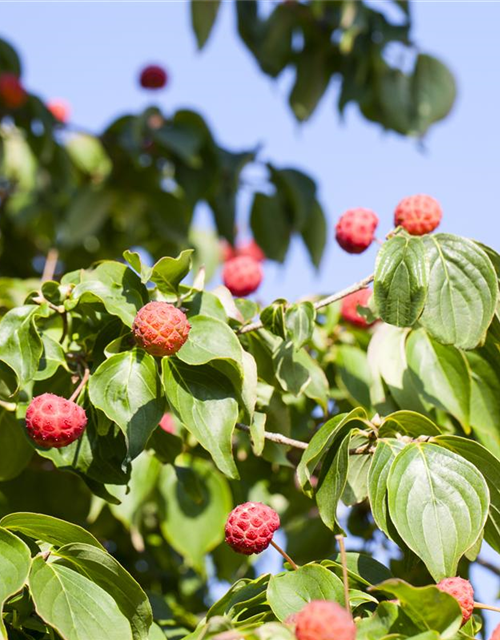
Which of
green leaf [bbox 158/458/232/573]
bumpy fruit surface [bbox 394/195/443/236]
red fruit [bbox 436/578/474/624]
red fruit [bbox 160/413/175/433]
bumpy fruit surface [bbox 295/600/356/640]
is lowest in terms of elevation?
green leaf [bbox 158/458/232/573]

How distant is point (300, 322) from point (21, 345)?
1.42 feet

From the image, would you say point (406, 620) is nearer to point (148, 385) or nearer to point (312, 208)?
point (148, 385)

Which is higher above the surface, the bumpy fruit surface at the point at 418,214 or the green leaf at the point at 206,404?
the bumpy fruit surface at the point at 418,214

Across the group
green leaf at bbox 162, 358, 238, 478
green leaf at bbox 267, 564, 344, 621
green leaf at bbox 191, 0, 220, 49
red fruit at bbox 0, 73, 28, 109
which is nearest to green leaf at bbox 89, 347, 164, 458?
green leaf at bbox 162, 358, 238, 478

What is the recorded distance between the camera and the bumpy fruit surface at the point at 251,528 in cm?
133

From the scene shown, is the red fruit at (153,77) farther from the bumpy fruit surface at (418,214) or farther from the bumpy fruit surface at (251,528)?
the bumpy fruit surface at (251,528)

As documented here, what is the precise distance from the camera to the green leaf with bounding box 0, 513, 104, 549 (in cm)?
129

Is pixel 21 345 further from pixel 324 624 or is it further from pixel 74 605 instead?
pixel 324 624

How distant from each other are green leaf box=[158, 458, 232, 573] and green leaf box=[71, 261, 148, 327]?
70cm

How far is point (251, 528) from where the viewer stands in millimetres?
1324

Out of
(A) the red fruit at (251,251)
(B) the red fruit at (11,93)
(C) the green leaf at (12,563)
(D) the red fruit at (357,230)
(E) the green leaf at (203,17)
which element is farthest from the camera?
(A) the red fruit at (251,251)

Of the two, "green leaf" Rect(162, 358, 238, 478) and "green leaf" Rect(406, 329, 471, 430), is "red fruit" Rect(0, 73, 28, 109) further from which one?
"green leaf" Rect(162, 358, 238, 478)

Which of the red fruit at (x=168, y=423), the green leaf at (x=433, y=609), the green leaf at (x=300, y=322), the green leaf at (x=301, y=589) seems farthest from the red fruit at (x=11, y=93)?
the green leaf at (x=433, y=609)

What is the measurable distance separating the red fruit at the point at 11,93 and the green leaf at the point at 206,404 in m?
2.36
